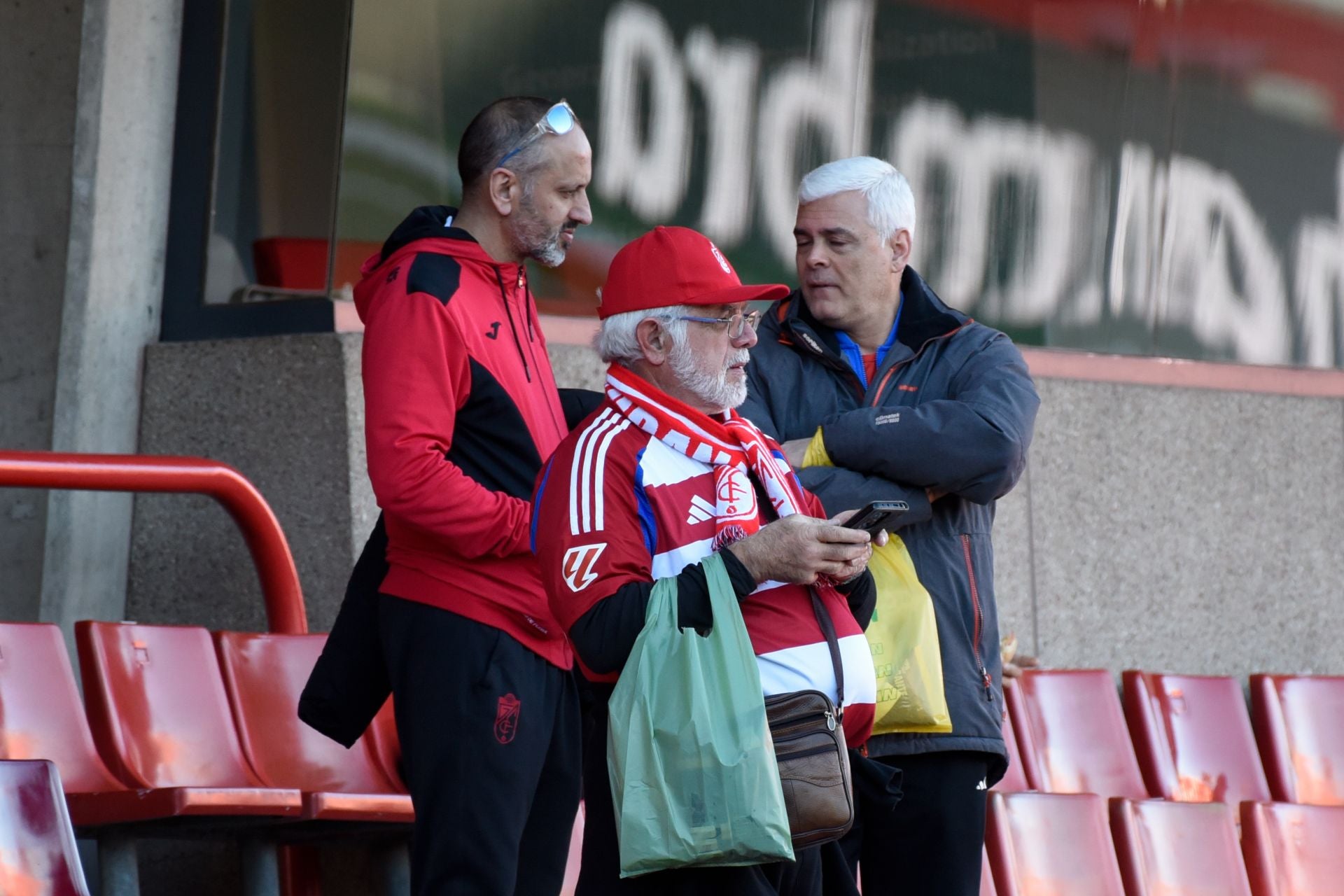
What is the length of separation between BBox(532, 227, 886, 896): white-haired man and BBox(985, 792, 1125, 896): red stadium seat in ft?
7.43

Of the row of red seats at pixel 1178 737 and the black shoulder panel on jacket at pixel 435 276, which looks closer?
the black shoulder panel on jacket at pixel 435 276

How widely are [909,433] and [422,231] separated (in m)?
1.00

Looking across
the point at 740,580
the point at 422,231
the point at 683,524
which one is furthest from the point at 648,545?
the point at 422,231

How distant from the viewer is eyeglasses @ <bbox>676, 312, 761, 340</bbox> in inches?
106

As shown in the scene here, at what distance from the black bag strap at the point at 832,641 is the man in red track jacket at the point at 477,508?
74 cm

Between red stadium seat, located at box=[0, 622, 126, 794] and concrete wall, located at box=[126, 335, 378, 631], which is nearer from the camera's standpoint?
red stadium seat, located at box=[0, 622, 126, 794]

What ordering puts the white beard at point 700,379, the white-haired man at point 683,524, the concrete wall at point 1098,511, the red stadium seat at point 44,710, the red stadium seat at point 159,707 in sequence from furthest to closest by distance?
the concrete wall at point 1098,511 < the red stadium seat at point 159,707 < the red stadium seat at point 44,710 < the white beard at point 700,379 < the white-haired man at point 683,524

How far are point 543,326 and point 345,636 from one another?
249cm

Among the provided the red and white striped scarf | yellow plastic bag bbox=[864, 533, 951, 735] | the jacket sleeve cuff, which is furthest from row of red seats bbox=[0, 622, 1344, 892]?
the jacket sleeve cuff

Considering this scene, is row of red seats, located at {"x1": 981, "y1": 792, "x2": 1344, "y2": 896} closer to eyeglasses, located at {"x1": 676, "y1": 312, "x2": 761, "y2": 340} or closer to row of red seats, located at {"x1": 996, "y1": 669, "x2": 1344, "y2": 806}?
row of red seats, located at {"x1": 996, "y1": 669, "x2": 1344, "y2": 806}

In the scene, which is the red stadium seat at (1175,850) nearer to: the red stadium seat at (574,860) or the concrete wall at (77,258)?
the red stadium seat at (574,860)

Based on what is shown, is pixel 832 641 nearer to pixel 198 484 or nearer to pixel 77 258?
pixel 198 484

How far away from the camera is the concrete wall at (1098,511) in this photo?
5.28m

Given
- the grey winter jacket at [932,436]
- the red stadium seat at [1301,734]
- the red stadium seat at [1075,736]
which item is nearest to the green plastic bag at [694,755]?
the grey winter jacket at [932,436]
